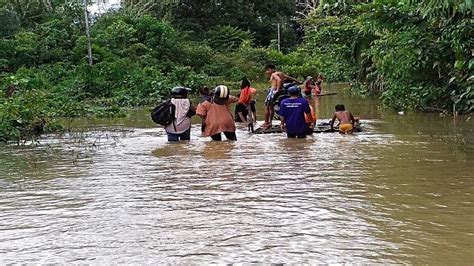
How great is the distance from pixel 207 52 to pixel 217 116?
2667 cm

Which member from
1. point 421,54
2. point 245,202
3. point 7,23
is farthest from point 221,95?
point 7,23

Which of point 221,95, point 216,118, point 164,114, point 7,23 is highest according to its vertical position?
point 7,23

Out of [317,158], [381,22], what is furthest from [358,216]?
[381,22]

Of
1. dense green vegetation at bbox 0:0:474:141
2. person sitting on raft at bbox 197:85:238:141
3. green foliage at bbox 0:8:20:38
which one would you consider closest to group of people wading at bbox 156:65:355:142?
person sitting on raft at bbox 197:85:238:141

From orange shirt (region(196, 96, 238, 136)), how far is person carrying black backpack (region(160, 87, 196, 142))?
0.27 metres

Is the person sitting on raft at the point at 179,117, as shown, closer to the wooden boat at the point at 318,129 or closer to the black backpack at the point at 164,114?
the black backpack at the point at 164,114

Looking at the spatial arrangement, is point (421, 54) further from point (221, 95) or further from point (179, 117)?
point (179, 117)

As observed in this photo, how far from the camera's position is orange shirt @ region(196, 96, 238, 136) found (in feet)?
39.0

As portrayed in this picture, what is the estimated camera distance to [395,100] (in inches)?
675

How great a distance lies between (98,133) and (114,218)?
8994 millimetres

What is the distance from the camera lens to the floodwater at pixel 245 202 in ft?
15.1

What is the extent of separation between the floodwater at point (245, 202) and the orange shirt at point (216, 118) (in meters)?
0.47

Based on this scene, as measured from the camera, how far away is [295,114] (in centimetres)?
1204

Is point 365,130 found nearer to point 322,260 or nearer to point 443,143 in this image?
point 443,143
